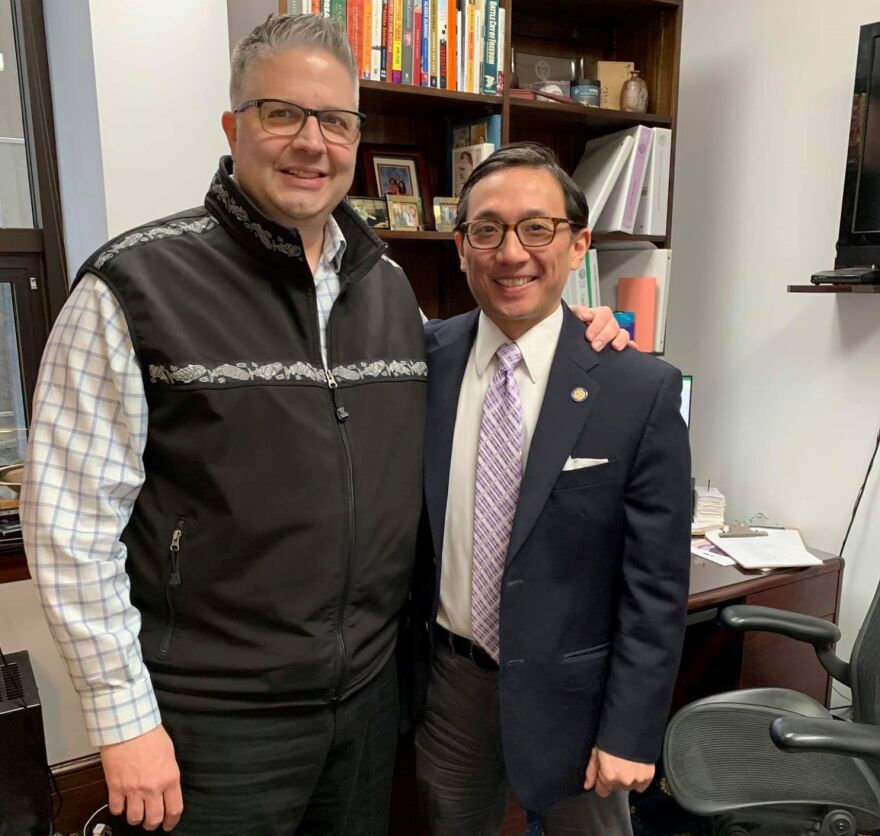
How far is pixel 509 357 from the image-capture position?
1.27 m

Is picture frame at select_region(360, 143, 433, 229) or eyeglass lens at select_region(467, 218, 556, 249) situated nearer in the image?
eyeglass lens at select_region(467, 218, 556, 249)

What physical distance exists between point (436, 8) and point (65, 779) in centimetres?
219

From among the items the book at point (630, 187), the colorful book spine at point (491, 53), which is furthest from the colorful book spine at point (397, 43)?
the book at point (630, 187)

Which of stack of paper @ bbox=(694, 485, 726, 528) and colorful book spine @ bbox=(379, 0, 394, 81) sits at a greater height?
colorful book spine @ bbox=(379, 0, 394, 81)

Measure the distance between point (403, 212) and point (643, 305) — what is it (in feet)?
2.76

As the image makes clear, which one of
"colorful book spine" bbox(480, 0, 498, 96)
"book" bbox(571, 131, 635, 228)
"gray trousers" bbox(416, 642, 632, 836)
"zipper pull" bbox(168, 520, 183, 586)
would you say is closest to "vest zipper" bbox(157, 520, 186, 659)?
"zipper pull" bbox(168, 520, 183, 586)

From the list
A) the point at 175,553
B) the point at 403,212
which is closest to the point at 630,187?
the point at 403,212

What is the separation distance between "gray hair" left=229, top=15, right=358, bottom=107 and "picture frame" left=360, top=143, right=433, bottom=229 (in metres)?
1.06

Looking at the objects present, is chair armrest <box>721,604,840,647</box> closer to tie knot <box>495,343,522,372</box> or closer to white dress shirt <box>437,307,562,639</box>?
white dress shirt <box>437,307,562,639</box>

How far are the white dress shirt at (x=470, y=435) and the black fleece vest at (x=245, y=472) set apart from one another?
6.3 inches

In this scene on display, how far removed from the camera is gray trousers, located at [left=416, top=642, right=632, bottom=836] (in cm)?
132

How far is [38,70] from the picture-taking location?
2.05m

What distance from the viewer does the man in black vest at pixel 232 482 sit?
976mm

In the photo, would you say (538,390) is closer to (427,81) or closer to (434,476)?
(434,476)
